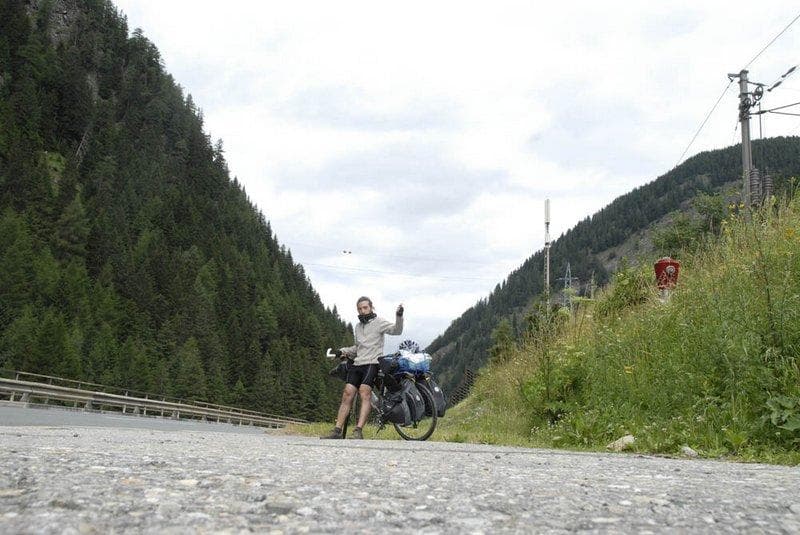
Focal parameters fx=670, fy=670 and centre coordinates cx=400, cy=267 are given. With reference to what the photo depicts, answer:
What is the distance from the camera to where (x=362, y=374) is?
9.19 metres

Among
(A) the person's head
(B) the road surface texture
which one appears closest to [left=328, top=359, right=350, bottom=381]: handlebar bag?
(A) the person's head

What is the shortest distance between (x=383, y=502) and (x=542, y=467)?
2.10 metres

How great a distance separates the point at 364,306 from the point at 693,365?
4.24 metres

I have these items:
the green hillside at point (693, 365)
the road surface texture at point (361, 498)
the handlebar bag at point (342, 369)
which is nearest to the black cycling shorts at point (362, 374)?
the handlebar bag at point (342, 369)

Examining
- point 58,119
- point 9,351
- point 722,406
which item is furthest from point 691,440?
point 58,119

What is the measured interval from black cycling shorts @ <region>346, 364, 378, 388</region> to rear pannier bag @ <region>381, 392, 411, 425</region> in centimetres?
37

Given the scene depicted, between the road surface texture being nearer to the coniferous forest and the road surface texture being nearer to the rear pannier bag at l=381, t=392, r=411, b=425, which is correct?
the rear pannier bag at l=381, t=392, r=411, b=425

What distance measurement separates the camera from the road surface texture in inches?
80.7

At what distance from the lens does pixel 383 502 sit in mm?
2494

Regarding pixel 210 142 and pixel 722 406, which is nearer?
pixel 722 406

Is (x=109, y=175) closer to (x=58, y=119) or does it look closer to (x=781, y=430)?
(x=58, y=119)

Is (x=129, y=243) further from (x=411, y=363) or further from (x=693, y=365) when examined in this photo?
(x=693, y=365)

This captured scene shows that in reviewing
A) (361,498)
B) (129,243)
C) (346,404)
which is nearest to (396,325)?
(346,404)

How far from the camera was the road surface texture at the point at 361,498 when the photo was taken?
2049 mm
